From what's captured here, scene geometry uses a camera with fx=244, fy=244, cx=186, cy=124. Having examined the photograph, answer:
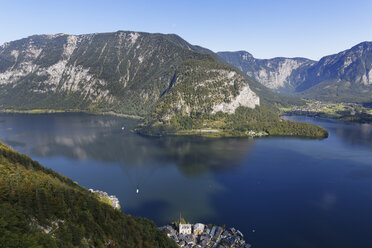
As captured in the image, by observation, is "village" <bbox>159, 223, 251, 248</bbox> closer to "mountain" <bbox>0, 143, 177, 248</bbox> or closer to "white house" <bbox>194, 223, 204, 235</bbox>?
"white house" <bbox>194, 223, 204, 235</bbox>

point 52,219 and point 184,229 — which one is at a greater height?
point 52,219

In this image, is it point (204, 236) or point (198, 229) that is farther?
point (198, 229)

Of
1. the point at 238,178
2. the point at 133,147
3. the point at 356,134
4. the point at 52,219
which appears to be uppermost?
the point at 52,219

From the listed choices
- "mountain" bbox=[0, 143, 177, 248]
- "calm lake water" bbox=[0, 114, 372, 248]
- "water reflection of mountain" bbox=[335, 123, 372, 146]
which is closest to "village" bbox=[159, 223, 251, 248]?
"calm lake water" bbox=[0, 114, 372, 248]

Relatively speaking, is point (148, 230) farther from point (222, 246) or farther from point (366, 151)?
point (366, 151)

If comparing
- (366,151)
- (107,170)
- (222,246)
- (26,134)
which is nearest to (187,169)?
(107,170)

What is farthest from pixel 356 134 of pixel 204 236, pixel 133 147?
pixel 204 236

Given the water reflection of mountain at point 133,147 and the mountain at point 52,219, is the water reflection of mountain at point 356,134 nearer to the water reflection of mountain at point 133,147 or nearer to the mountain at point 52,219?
the water reflection of mountain at point 133,147

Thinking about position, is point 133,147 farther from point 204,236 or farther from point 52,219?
point 52,219

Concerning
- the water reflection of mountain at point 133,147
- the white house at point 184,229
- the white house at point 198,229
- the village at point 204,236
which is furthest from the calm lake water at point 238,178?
the white house at point 184,229
